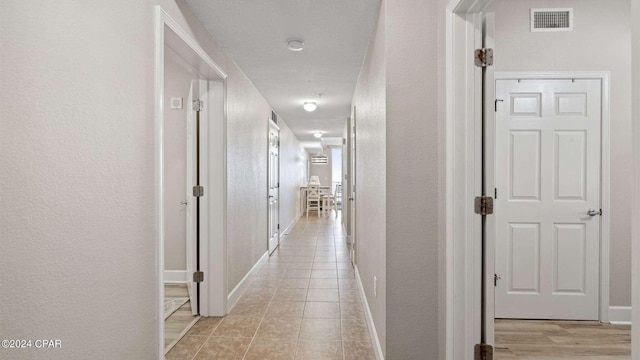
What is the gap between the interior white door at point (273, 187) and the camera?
551 cm

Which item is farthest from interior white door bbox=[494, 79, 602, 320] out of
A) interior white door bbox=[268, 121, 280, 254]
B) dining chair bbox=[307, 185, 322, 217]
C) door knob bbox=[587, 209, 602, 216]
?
dining chair bbox=[307, 185, 322, 217]

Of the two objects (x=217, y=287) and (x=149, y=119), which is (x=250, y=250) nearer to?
(x=217, y=287)

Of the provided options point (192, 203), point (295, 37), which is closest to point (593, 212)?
point (295, 37)

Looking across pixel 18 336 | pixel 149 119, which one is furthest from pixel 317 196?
pixel 18 336

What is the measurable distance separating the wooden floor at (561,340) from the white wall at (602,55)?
389mm

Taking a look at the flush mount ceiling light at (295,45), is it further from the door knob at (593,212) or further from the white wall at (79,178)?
the door knob at (593,212)

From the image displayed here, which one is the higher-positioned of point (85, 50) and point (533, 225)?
point (85, 50)

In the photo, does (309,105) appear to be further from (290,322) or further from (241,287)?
(290,322)

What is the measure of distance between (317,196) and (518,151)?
28.5ft

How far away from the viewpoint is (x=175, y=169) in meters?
4.21

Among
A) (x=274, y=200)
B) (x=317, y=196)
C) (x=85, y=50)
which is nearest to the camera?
(x=85, y=50)

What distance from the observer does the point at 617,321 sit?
9.28 ft

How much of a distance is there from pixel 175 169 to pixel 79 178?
303 cm

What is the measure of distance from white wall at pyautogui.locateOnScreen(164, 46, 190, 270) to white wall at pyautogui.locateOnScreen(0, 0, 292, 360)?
7.46 feet
